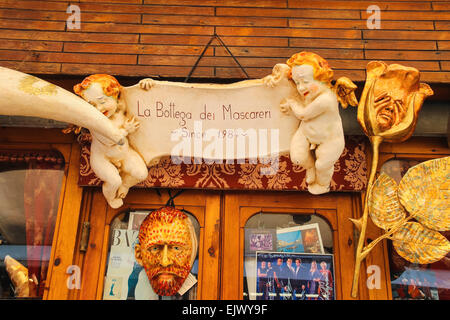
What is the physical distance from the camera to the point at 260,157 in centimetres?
249

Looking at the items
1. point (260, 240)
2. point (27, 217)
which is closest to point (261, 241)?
point (260, 240)

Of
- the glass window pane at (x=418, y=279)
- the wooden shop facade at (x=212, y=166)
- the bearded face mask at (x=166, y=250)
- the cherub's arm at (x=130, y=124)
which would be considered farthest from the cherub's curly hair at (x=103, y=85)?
the glass window pane at (x=418, y=279)

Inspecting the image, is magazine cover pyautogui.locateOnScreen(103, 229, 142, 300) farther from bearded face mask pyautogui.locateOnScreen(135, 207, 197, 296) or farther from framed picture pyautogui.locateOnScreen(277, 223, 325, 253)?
framed picture pyautogui.locateOnScreen(277, 223, 325, 253)

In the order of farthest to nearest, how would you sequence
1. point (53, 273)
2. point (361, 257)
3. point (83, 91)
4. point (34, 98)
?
point (53, 273) → point (361, 257) → point (83, 91) → point (34, 98)

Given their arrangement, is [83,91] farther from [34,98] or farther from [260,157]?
[260,157]

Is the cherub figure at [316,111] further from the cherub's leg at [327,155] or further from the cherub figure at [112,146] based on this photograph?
the cherub figure at [112,146]

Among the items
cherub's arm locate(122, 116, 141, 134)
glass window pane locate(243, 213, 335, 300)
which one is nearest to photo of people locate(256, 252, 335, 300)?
glass window pane locate(243, 213, 335, 300)

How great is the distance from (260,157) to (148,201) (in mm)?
940

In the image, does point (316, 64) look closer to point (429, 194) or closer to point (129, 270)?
point (429, 194)

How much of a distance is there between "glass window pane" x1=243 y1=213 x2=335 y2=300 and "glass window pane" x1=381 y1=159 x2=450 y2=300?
16.0 inches

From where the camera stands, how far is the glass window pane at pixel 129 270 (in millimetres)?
2758

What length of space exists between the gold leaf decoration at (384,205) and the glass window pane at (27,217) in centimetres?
211

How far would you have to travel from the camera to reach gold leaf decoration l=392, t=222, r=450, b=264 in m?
2.46
